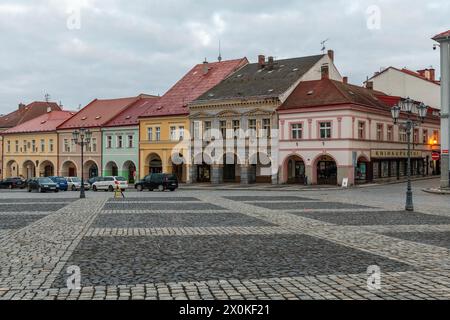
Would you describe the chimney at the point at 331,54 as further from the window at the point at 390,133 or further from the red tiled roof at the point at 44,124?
the red tiled roof at the point at 44,124

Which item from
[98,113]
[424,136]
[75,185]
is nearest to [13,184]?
[75,185]

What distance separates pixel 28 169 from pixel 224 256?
226ft

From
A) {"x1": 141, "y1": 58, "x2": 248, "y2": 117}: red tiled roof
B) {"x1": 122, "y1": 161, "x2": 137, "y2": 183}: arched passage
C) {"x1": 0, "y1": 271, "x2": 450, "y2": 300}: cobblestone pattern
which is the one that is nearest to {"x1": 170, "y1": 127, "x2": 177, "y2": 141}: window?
{"x1": 141, "y1": 58, "x2": 248, "y2": 117}: red tiled roof

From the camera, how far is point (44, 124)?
234 feet

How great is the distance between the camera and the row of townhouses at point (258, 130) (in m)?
46.7

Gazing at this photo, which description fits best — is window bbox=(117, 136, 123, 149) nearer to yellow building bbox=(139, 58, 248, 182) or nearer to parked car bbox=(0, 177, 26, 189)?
yellow building bbox=(139, 58, 248, 182)

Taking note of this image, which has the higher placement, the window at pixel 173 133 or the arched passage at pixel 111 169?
the window at pixel 173 133

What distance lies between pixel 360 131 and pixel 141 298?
1650 inches

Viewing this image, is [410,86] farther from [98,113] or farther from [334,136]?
[98,113]

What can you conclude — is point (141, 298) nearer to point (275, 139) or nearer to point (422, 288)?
point (422, 288)

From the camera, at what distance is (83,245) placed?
11953 mm

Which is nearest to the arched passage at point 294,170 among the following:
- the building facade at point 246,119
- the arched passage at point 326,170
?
the building facade at point 246,119

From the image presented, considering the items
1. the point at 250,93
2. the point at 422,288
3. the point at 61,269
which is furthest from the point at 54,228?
the point at 250,93

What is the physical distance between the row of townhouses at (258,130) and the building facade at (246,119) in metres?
0.10
